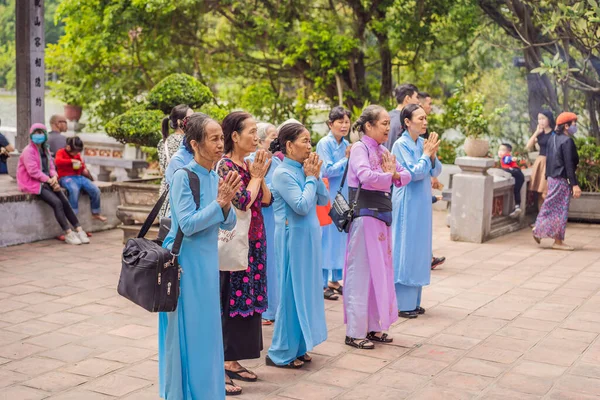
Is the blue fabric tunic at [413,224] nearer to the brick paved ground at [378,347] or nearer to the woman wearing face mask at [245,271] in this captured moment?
the brick paved ground at [378,347]

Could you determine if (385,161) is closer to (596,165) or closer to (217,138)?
(217,138)

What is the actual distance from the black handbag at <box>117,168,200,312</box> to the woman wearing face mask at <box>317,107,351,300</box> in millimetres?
3312

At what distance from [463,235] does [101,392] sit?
630 cm

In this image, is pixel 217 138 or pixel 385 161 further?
pixel 385 161

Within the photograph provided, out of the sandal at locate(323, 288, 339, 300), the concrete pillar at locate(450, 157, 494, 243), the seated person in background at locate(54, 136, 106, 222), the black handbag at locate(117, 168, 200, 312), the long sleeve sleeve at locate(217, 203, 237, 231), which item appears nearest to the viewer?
the black handbag at locate(117, 168, 200, 312)

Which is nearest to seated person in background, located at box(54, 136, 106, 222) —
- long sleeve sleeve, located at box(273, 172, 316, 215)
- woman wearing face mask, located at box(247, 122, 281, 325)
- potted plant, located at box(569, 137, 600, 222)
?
woman wearing face mask, located at box(247, 122, 281, 325)

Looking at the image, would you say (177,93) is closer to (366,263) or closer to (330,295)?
(330,295)

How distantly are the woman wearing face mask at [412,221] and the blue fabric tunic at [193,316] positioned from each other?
2691 millimetres

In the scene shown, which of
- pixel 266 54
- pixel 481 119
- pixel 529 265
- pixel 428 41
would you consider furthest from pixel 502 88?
pixel 529 265

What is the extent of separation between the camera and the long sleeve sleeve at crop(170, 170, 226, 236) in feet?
13.3

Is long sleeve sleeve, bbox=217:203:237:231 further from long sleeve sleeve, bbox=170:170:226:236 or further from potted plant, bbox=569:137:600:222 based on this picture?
potted plant, bbox=569:137:600:222

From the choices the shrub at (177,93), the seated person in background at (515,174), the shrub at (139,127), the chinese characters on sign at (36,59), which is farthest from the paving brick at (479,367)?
the chinese characters on sign at (36,59)

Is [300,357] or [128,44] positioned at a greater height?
[128,44]

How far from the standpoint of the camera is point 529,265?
8.88m
